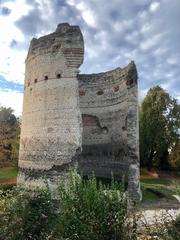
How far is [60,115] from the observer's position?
14945 millimetres

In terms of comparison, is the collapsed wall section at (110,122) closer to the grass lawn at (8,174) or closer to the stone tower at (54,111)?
the stone tower at (54,111)

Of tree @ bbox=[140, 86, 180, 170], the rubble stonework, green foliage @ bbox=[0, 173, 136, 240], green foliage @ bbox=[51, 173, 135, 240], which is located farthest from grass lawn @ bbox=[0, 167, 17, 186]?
green foliage @ bbox=[51, 173, 135, 240]

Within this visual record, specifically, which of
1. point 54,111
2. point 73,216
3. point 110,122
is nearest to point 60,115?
point 54,111

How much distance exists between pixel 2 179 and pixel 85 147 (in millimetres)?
8174

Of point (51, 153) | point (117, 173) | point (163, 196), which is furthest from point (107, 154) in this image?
point (51, 153)

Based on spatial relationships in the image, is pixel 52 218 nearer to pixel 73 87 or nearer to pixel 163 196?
pixel 73 87

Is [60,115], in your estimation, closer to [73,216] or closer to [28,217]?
[28,217]

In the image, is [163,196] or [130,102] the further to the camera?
[163,196]

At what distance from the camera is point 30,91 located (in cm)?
1664

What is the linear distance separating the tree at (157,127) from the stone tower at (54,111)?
18675mm

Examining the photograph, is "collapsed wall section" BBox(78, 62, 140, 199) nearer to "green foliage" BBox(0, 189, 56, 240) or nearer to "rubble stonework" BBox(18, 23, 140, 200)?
"rubble stonework" BBox(18, 23, 140, 200)

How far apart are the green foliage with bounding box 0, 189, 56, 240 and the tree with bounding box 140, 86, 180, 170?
24.9 meters

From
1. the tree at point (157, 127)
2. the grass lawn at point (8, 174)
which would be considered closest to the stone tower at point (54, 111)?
the grass lawn at point (8, 174)

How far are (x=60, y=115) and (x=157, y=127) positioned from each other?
1952 centimetres
